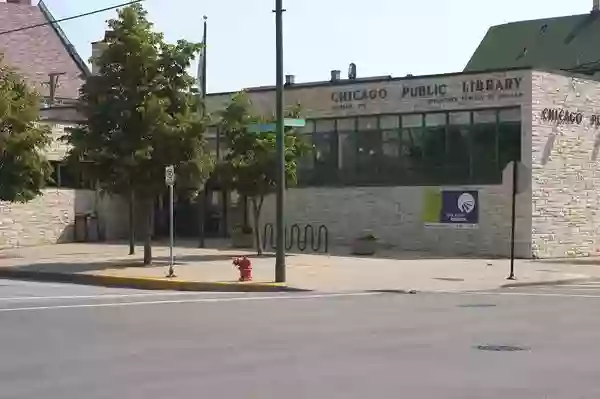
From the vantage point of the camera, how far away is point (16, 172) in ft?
100

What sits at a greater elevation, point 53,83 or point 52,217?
point 53,83

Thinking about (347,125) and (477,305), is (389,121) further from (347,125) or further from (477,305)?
(477,305)

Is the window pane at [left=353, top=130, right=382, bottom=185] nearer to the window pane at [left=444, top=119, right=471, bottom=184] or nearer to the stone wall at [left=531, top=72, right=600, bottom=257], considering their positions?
the window pane at [left=444, top=119, right=471, bottom=184]

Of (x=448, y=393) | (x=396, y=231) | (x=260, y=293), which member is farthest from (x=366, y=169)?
(x=448, y=393)

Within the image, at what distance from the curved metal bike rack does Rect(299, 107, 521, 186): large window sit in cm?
185

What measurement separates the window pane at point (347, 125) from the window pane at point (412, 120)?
2.21m

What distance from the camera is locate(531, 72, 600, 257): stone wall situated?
34375mm

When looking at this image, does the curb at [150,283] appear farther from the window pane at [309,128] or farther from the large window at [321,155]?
the window pane at [309,128]

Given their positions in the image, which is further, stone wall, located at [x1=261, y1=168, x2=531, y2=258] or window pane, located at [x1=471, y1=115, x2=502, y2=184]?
window pane, located at [x1=471, y1=115, x2=502, y2=184]

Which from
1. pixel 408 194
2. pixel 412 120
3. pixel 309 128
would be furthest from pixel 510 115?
pixel 309 128

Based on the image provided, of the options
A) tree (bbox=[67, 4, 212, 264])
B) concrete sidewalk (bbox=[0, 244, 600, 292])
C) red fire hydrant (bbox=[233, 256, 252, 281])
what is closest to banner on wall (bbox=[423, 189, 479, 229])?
concrete sidewalk (bbox=[0, 244, 600, 292])

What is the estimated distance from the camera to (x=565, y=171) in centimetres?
3569

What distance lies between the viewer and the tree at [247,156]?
1224 inches

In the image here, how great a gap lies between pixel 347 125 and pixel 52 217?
39.0ft
